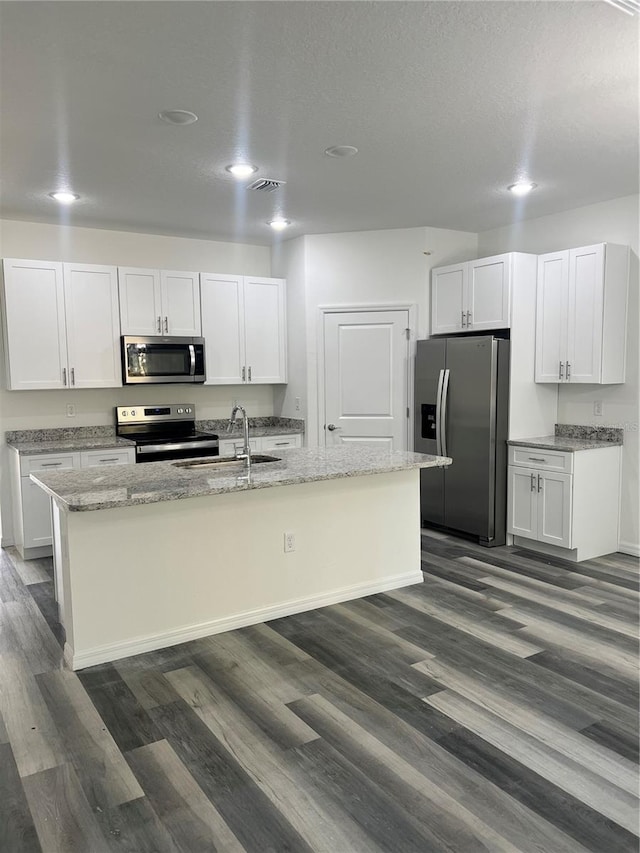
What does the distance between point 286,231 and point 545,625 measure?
13.0ft

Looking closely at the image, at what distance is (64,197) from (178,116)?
1.79m

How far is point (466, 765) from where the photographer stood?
2.36 m

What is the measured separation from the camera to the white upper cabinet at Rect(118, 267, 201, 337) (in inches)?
213

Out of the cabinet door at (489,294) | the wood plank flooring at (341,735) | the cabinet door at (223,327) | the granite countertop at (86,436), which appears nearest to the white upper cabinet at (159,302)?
the cabinet door at (223,327)


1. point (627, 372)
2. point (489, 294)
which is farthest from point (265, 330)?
point (627, 372)

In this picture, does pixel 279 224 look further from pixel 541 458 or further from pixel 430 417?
pixel 541 458

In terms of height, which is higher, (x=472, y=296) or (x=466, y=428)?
(x=472, y=296)

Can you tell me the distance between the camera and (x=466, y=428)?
532cm

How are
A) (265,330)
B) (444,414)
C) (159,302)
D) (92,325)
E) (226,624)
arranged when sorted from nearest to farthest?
(226,624)
(92,325)
(444,414)
(159,302)
(265,330)

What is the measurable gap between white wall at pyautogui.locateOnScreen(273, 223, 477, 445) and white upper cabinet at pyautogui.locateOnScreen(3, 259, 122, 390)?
5.71ft

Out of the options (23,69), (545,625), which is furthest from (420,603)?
(23,69)

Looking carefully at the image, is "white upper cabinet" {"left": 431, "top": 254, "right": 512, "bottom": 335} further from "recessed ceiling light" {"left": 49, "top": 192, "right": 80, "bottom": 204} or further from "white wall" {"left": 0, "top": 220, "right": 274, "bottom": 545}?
"recessed ceiling light" {"left": 49, "top": 192, "right": 80, "bottom": 204}

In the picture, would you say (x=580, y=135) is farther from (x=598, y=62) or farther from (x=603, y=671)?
(x=603, y=671)

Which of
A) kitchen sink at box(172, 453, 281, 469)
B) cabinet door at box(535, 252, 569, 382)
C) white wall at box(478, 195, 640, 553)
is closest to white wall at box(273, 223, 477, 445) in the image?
white wall at box(478, 195, 640, 553)
